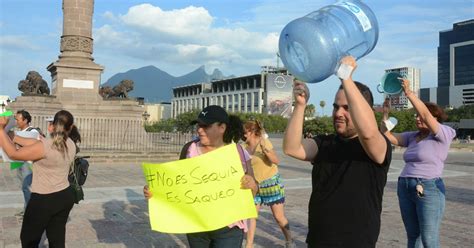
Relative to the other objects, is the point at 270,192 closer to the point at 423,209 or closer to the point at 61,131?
the point at 423,209

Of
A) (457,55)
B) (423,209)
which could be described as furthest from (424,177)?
(457,55)

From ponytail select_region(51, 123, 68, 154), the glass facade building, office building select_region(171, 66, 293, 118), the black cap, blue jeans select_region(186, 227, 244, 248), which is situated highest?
the glass facade building

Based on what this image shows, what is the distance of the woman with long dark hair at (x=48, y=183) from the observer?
4.22 meters

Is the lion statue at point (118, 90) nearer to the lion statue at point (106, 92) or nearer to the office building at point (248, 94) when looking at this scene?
the lion statue at point (106, 92)

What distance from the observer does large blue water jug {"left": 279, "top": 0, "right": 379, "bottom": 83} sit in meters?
2.67

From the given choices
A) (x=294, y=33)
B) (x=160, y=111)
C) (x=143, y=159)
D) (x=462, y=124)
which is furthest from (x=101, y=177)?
(x=160, y=111)

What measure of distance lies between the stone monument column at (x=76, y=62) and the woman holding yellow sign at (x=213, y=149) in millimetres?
21039

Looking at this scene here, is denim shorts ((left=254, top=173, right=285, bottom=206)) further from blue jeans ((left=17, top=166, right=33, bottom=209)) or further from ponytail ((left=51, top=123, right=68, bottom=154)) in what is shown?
blue jeans ((left=17, top=166, right=33, bottom=209))

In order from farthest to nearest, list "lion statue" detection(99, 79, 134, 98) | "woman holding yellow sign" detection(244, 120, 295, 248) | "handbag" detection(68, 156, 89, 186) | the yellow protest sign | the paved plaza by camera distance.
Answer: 1. "lion statue" detection(99, 79, 134, 98)
2. the paved plaza
3. "woman holding yellow sign" detection(244, 120, 295, 248)
4. "handbag" detection(68, 156, 89, 186)
5. the yellow protest sign

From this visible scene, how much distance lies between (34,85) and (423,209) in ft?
76.5

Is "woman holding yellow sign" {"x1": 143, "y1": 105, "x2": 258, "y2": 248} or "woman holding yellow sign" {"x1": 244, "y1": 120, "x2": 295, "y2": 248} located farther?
"woman holding yellow sign" {"x1": 244, "y1": 120, "x2": 295, "y2": 248}

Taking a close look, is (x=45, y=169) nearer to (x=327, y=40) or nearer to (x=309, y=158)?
(x=309, y=158)

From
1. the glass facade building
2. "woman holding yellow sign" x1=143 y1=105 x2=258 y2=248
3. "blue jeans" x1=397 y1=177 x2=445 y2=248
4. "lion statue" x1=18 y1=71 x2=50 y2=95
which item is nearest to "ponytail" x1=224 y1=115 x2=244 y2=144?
"woman holding yellow sign" x1=143 y1=105 x2=258 y2=248

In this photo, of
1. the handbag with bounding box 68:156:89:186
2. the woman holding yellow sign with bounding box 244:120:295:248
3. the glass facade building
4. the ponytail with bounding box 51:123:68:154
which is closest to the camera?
the ponytail with bounding box 51:123:68:154
